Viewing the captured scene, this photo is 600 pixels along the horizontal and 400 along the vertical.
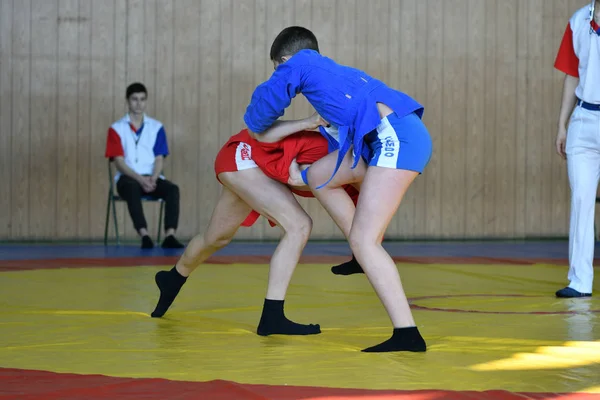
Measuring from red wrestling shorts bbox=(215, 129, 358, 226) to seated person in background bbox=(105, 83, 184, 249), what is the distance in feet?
12.3

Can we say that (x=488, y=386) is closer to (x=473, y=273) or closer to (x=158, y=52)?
(x=473, y=273)

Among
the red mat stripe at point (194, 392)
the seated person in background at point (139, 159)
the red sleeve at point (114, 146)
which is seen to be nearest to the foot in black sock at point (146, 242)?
the seated person in background at point (139, 159)

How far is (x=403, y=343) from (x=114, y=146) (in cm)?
504

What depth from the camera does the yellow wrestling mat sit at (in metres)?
2.40

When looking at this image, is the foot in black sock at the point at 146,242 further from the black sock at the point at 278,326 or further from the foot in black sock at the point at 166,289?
the black sock at the point at 278,326

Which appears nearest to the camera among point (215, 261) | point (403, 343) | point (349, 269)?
point (403, 343)

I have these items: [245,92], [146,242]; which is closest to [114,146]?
[146,242]

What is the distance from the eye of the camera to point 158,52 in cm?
815

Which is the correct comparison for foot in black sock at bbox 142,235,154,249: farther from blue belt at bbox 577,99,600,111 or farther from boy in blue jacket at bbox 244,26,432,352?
boy in blue jacket at bbox 244,26,432,352

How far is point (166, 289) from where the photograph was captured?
140 inches

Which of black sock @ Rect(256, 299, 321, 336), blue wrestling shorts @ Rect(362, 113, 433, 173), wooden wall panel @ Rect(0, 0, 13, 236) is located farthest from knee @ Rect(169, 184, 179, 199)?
blue wrestling shorts @ Rect(362, 113, 433, 173)

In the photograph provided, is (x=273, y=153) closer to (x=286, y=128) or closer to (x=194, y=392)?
(x=286, y=128)

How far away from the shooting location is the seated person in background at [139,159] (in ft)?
23.6

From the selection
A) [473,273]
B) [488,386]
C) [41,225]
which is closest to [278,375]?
[488,386]
